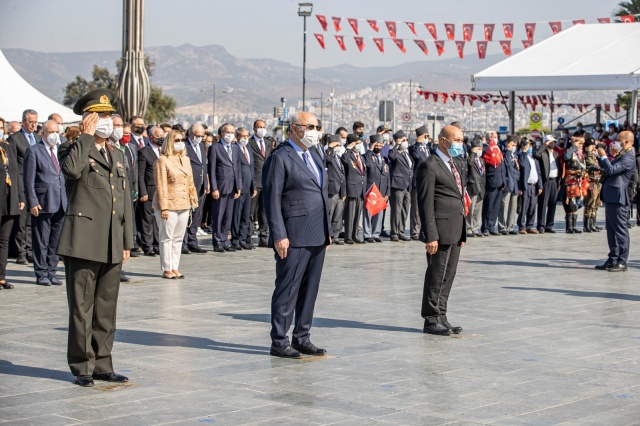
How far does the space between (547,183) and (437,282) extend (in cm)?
1339

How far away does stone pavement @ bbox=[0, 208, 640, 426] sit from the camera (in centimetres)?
726

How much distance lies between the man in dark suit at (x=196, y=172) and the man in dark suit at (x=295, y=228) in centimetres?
828

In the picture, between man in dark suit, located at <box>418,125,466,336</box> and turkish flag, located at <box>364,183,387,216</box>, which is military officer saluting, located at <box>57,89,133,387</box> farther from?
turkish flag, located at <box>364,183,387,216</box>

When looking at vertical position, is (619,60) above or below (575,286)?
above

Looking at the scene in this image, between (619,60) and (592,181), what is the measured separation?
6.68 m

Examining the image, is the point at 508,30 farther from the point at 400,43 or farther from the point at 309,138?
the point at 309,138

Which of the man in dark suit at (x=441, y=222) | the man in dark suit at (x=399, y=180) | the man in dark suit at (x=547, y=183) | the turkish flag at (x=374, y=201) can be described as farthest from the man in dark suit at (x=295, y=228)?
the man in dark suit at (x=547, y=183)

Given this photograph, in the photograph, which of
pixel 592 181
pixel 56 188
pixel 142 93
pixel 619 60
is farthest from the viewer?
pixel 619 60

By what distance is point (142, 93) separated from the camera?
2573cm

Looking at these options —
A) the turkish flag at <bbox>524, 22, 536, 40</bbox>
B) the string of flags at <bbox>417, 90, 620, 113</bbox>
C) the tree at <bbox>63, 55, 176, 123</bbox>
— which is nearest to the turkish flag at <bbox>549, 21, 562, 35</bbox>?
the turkish flag at <bbox>524, 22, 536, 40</bbox>

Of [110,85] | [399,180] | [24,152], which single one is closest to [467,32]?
[399,180]

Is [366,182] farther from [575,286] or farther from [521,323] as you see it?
[521,323]

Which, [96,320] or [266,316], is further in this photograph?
[266,316]

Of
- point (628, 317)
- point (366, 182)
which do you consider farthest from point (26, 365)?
point (366, 182)
